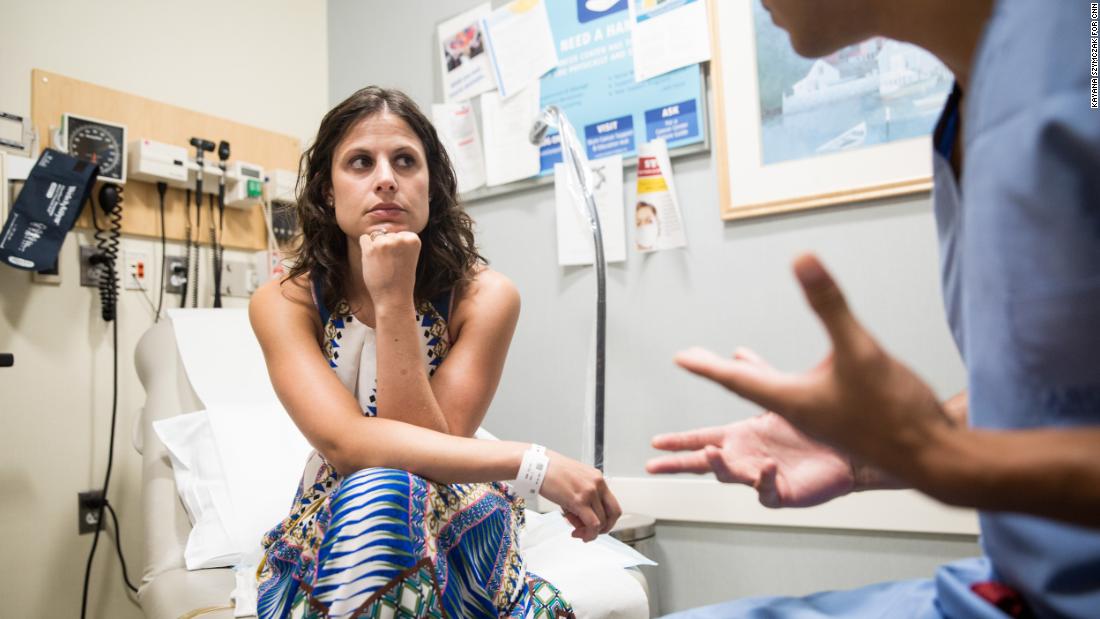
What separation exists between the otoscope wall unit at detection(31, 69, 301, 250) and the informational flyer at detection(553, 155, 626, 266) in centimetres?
95

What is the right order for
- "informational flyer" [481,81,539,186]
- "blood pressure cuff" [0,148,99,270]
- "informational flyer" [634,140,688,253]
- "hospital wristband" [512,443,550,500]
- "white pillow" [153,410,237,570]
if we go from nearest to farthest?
"hospital wristband" [512,443,550,500], "white pillow" [153,410,237,570], "blood pressure cuff" [0,148,99,270], "informational flyer" [634,140,688,253], "informational flyer" [481,81,539,186]

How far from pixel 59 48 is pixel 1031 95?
84.6 inches

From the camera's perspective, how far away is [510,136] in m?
1.90

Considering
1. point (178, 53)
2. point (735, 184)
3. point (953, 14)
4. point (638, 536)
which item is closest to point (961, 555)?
point (638, 536)

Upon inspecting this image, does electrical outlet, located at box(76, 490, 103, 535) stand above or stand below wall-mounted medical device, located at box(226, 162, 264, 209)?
below

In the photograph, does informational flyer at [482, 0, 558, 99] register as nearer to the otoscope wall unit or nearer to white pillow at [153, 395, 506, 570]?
the otoscope wall unit

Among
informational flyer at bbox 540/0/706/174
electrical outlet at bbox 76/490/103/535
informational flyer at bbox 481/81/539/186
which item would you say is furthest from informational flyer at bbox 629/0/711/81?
electrical outlet at bbox 76/490/103/535

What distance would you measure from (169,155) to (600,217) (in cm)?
121

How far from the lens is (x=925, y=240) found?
4.40 ft

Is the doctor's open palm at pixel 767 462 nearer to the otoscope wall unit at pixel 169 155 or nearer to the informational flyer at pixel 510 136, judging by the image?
the informational flyer at pixel 510 136

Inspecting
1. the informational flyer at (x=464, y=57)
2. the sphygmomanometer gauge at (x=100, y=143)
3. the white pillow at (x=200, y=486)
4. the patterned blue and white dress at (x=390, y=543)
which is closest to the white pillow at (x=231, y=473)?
the white pillow at (x=200, y=486)

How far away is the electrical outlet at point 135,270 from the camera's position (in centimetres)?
178

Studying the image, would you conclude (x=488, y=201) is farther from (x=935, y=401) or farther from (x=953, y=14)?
(x=935, y=401)

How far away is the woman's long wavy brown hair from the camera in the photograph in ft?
3.84
